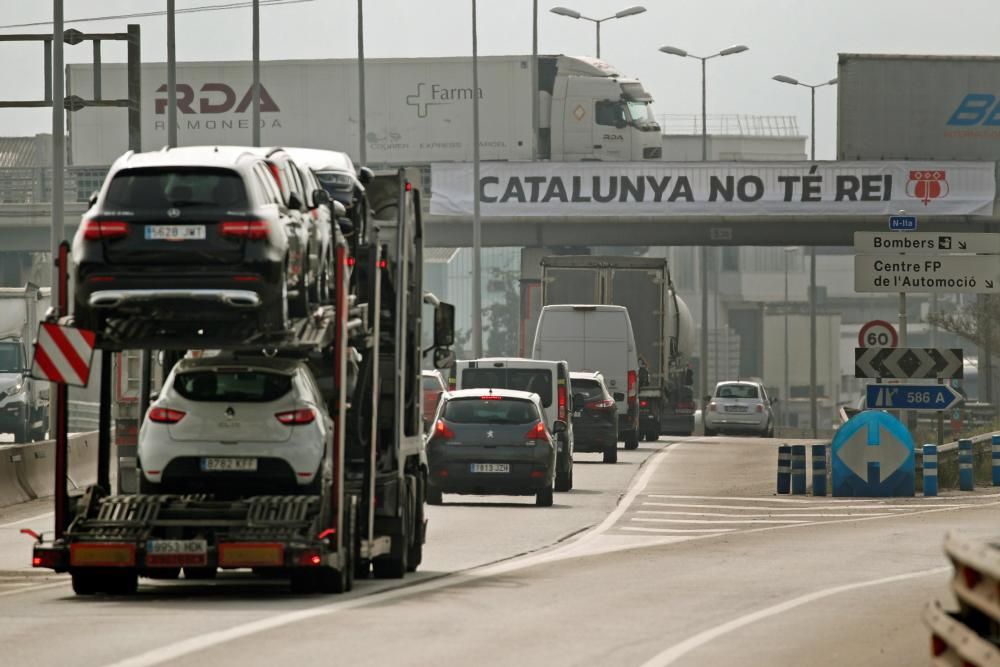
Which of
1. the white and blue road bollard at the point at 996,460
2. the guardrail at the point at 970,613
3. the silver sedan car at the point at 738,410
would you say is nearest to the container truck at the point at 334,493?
the guardrail at the point at 970,613

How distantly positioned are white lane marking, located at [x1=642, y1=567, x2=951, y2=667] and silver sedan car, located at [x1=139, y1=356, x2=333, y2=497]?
10.4ft

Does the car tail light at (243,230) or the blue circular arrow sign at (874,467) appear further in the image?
the blue circular arrow sign at (874,467)

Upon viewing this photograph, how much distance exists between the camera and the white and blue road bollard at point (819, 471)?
101 ft

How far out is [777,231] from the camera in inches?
2559

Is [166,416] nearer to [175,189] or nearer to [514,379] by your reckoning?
[175,189]

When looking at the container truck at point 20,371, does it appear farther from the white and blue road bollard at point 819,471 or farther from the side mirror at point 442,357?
the side mirror at point 442,357

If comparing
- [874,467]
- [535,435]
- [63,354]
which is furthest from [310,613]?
[874,467]

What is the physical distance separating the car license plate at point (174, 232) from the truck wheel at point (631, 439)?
31.4 meters

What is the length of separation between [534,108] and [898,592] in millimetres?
55383

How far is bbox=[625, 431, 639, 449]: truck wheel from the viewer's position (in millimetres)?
46094

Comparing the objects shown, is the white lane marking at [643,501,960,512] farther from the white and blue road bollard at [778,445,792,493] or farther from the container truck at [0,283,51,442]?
the container truck at [0,283,51,442]

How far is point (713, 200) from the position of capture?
6444 cm

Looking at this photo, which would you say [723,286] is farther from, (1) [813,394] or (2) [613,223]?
(2) [613,223]

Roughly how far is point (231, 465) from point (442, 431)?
495 inches
